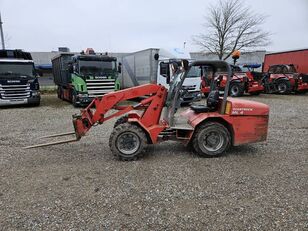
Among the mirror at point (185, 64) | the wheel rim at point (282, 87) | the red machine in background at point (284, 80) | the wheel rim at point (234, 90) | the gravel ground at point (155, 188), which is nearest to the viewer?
the gravel ground at point (155, 188)

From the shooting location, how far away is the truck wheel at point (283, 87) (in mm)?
17297

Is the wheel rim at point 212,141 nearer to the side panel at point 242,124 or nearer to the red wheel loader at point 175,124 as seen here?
the red wheel loader at point 175,124

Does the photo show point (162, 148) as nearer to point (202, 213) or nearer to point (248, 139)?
point (248, 139)

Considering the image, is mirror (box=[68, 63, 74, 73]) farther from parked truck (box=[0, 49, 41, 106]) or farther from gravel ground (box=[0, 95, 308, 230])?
gravel ground (box=[0, 95, 308, 230])

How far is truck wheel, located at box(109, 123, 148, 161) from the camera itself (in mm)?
4953

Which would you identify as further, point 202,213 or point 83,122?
point 83,122

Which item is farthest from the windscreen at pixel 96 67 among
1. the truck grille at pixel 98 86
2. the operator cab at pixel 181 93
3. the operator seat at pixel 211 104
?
the operator seat at pixel 211 104

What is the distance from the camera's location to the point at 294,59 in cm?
1903

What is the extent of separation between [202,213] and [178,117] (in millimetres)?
2754

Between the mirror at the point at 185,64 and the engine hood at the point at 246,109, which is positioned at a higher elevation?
the mirror at the point at 185,64

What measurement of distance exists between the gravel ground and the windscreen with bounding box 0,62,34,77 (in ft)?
24.3

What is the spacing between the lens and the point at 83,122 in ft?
17.0

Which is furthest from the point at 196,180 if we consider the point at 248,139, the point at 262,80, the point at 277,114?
the point at 262,80

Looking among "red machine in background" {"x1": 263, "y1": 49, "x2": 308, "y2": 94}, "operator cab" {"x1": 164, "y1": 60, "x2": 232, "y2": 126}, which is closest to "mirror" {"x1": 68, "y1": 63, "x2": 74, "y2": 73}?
"operator cab" {"x1": 164, "y1": 60, "x2": 232, "y2": 126}
